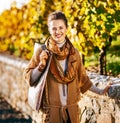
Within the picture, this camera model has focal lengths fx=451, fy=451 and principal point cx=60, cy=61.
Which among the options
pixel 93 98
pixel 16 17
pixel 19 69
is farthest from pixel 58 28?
pixel 16 17

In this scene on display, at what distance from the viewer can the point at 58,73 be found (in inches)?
147

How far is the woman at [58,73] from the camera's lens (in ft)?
12.2

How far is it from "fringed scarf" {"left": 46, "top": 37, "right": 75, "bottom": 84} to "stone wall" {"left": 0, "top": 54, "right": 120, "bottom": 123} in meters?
0.96

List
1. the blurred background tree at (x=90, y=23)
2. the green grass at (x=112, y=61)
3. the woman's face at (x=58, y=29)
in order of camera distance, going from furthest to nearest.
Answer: the green grass at (x=112, y=61), the blurred background tree at (x=90, y=23), the woman's face at (x=58, y=29)

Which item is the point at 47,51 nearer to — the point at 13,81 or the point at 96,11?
the point at 96,11

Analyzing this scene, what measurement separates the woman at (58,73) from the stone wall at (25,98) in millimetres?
834

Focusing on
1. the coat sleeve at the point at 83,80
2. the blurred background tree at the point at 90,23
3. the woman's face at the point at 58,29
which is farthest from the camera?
the blurred background tree at the point at 90,23

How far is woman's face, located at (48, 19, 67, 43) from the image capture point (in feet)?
12.1

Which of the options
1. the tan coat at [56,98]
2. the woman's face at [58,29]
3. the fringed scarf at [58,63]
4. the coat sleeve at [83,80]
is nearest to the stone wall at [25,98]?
the coat sleeve at [83,80]

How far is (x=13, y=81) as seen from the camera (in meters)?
9.80

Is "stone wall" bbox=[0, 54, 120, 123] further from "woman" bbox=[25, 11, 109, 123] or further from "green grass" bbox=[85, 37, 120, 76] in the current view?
"green grass" bbox=[85, 37, 120, 76]

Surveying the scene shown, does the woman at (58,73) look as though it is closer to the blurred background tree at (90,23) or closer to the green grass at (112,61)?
the blurred background tree at (90,23)

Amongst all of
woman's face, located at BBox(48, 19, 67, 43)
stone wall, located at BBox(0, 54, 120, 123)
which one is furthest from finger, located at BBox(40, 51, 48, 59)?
stone wall, located at BBox(0, 54, 120, 123)

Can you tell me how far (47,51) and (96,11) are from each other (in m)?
2.18
